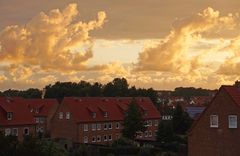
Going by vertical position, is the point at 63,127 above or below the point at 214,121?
below

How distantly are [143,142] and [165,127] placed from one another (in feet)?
15.3

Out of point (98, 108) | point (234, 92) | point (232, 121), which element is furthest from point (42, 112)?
point (232, 121)

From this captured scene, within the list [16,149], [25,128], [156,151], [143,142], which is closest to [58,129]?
[25,128]

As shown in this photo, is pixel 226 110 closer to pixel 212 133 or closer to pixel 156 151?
pixel 212 133

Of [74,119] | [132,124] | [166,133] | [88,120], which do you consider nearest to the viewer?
[166,133]

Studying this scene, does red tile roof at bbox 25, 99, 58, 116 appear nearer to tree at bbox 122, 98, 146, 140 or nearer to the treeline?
tree at bbox 122, 98, 146, 140

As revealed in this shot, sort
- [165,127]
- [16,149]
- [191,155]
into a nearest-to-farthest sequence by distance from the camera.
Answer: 1. [16,149]
2. [191,155]
3. [165,127]

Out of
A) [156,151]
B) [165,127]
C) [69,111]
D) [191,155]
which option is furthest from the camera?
[69,111]

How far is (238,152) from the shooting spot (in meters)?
40.7

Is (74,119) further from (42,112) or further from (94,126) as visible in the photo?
(42,112)

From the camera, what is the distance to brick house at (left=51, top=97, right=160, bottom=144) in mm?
73750

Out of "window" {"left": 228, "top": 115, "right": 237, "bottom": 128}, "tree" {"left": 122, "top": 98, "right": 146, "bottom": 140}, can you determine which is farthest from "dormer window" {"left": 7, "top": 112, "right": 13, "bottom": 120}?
"window" {"left": 228, "top": 115, "right": 237, "bottom": 128}

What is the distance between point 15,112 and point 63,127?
10.1 metres

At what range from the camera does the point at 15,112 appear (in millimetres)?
67875
